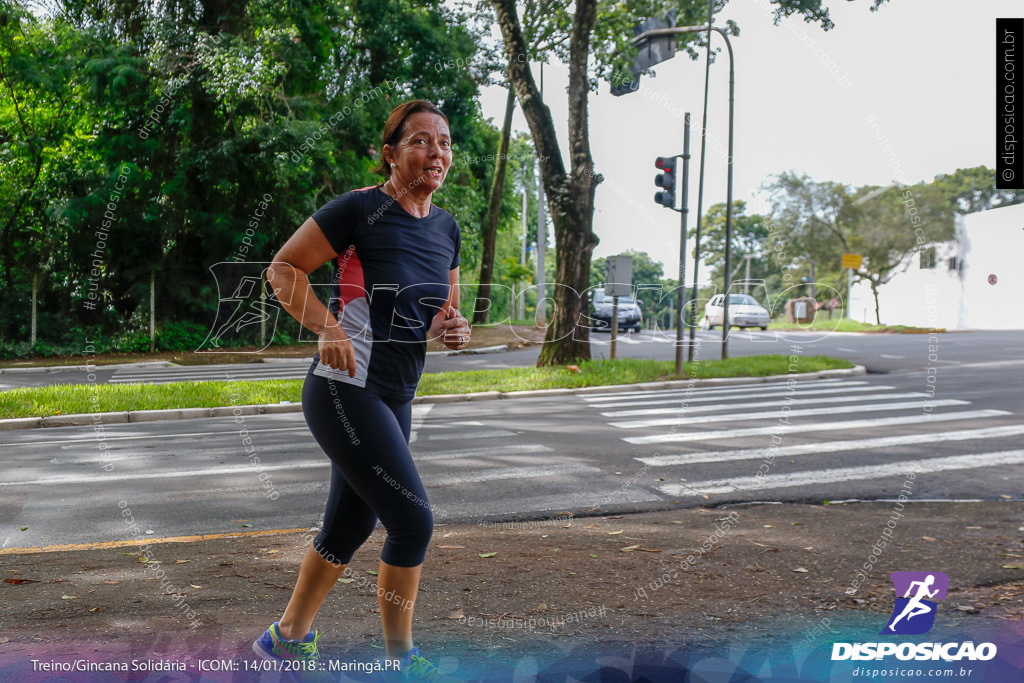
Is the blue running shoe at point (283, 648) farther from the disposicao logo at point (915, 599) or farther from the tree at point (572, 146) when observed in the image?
the tree at point (572, 146)

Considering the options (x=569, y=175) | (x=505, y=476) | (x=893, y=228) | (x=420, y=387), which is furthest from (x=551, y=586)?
(x=893, y=228)

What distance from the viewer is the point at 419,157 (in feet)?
8.89

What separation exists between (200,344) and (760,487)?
17.6 metres

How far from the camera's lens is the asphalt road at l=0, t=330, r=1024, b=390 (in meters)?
15.3

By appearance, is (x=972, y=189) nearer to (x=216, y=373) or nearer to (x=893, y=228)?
(x=893, y=228)

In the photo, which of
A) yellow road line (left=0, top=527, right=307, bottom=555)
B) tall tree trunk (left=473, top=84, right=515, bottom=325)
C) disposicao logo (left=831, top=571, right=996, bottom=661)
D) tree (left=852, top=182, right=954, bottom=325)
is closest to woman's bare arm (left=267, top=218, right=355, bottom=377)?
disposicao logo (left=831, top=571, right=996, bottom=661)

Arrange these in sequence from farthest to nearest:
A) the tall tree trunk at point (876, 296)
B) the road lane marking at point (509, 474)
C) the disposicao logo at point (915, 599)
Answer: the tall tree trunk at point (876, 296), the road lane marking at point (509, 474), the disposicao logo at point (915, 599)

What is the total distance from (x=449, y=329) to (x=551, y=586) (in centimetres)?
162

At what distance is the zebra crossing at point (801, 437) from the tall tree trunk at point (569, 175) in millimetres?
3234

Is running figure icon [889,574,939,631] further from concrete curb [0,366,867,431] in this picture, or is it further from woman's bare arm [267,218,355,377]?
concrete curb [0,366,867,431]

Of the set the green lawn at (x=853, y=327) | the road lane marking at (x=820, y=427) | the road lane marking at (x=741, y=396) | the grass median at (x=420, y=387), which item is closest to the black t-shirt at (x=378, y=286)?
the road lane marking at (x=820, y=427)

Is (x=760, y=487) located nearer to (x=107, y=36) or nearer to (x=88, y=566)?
(x=88, y=566)

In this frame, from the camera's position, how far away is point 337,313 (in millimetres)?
2643

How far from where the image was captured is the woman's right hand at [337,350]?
8.15 feet
